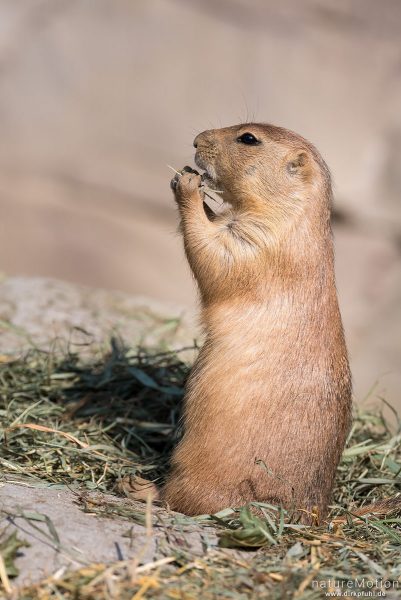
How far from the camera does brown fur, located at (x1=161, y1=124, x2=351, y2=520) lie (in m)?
4.15

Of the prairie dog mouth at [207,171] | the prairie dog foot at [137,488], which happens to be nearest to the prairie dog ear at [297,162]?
the prairie dog mouth at [207,171]

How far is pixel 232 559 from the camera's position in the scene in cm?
350

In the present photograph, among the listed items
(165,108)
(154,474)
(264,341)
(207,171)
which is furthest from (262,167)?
(165,108)

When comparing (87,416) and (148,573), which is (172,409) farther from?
(148,573)

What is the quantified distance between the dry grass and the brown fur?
22cm

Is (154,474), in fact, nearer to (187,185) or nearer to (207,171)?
(187,185)

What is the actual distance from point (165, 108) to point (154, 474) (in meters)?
8.42

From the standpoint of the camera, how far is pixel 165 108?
12.4 meters

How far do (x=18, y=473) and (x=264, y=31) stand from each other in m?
9.60

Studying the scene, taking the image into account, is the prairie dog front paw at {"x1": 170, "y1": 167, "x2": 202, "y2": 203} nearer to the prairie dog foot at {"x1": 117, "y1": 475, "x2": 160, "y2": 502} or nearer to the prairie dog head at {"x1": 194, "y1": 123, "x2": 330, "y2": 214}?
the prairie dog head at {"x1": 194, "y1": 123, "x2": 330, "y2": 214}

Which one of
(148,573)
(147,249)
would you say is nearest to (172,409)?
(148,573)

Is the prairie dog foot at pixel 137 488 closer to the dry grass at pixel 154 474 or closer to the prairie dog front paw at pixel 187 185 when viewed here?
the dry grass at pixel 154 474

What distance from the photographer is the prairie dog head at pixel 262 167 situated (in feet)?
15.4

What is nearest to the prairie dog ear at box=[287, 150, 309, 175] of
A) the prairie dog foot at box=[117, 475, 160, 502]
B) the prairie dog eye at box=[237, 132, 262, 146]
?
the prairie dog eye at box=[237, 132, 262, 146]
